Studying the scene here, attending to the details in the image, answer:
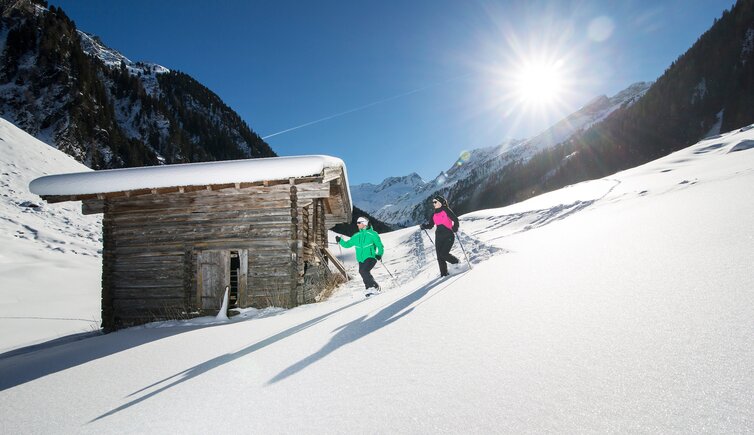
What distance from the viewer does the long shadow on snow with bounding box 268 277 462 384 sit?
2504mm

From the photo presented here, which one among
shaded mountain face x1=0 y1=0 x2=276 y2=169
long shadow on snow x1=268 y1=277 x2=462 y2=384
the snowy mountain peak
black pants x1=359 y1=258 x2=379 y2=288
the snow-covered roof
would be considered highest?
the snowy mountain peak

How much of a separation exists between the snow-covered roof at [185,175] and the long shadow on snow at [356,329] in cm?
422

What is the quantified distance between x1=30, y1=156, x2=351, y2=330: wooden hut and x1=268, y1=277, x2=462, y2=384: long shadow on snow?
4.47 metres

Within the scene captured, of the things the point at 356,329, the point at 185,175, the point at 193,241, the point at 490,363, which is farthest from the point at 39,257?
the point at 490,363

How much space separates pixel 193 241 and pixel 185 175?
182 centimetres

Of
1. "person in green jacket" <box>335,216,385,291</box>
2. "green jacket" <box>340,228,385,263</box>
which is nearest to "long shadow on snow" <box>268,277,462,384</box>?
"person in green jacket" <box>335,216,385,291</box>

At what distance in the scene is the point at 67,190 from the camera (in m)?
7.59

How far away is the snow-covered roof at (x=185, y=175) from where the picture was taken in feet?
24.0

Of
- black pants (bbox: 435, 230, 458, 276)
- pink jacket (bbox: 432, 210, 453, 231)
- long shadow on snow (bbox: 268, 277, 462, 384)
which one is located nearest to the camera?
long shadow on snow (bbox: 268, 277, 462, 384)

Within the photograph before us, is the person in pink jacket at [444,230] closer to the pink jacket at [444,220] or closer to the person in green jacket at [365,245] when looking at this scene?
the pink jacket at [444,220]

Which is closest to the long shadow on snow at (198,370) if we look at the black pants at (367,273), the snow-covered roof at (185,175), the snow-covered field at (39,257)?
the black pants at (367,273)

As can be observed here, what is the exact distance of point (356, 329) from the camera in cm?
323

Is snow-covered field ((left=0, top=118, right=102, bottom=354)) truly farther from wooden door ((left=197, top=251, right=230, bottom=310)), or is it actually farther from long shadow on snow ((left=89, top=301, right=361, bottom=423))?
long shadow on snow ((left=89, top=301, right=361, bottom=423))

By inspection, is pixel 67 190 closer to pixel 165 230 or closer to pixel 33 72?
pixel 165 230
